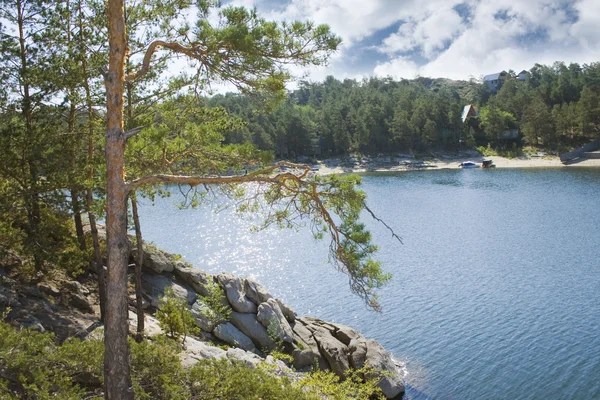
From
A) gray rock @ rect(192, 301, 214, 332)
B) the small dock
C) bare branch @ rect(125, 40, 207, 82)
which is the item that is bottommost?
gray rock @ rect(192, 301, 214, 332)

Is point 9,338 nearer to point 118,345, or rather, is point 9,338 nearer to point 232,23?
point 118,345

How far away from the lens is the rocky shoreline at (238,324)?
10.9 metres

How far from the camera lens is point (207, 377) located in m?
7.97

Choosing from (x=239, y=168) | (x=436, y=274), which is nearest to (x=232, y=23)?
(x=239, y=168)

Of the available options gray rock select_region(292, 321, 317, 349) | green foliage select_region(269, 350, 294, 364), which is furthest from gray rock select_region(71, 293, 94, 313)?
gray rock select_region(292, 321, 317, 349)

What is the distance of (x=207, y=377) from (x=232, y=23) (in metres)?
5.70

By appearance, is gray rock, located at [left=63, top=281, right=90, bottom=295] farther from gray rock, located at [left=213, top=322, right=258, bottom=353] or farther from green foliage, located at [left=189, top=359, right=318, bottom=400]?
green foliage, located at [left=189, top=359, right=318, bottom=400]

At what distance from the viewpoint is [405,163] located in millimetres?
76500

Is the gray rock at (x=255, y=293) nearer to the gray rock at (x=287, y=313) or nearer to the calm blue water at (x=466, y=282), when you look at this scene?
the gray rock at (x=287, y=313)

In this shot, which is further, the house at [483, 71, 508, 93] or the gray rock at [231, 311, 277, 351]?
the house at [483, 71, 508, 93]

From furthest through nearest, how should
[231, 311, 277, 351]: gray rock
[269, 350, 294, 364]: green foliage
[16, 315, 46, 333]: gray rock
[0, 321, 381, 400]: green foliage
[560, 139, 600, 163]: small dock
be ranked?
[560, 139, 600, 163]: small dock
[231, 311, 277, 351]: gray rock
[269, 350, 294, 364]: green foliage
[16, 315, 46, 333]: gray rock
[0, 321, 381, 400]: green foliage

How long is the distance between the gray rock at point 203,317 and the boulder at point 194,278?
881 mm

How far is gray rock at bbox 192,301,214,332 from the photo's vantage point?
43.6 ft

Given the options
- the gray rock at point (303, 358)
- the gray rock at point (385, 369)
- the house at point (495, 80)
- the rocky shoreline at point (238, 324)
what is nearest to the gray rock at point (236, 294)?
the rocky shoreline at point (238, 324)
